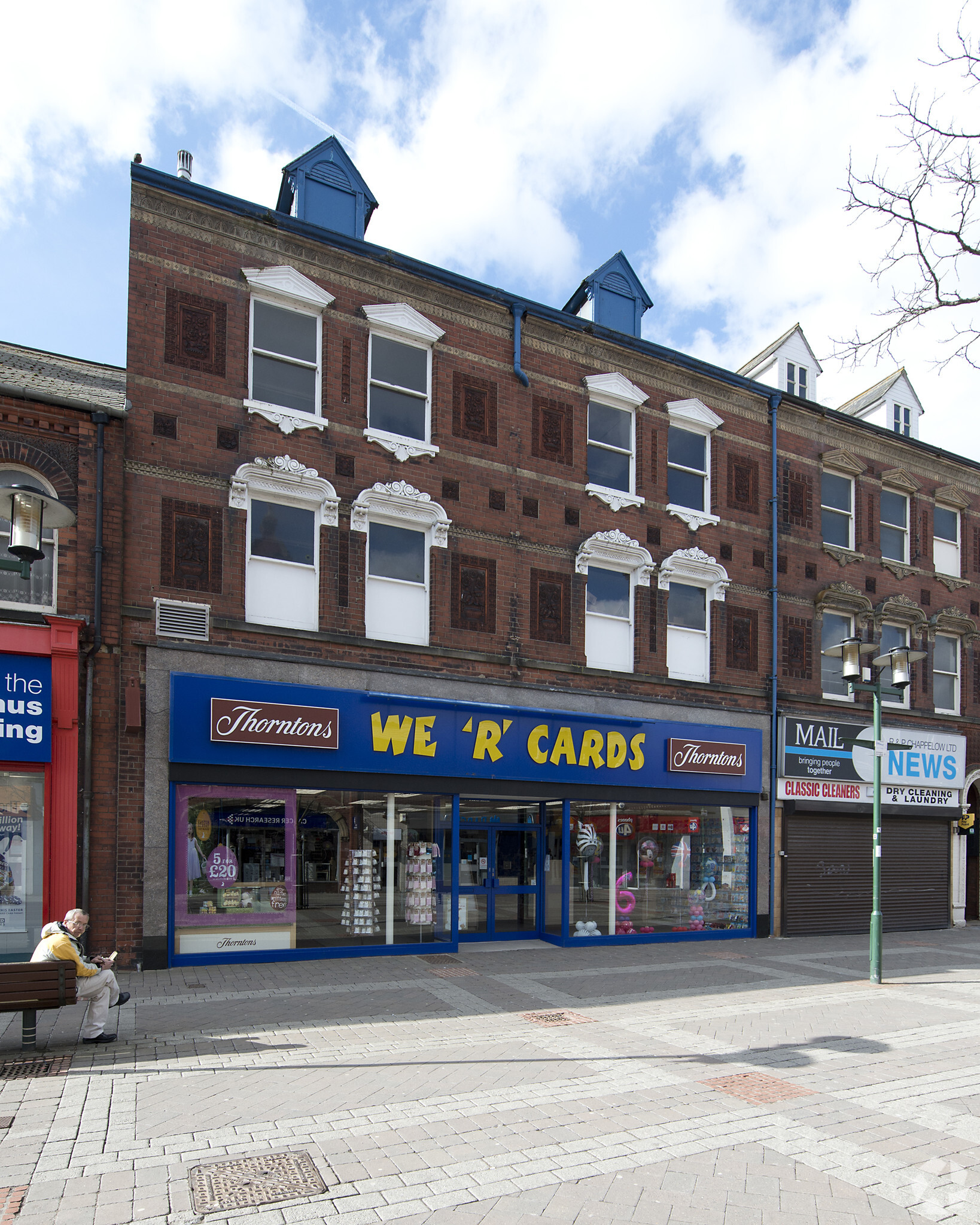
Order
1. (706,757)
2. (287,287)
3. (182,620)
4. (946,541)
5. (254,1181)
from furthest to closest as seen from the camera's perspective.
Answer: (946,541)
(706,757)
(287,287)
(182,620)
(254,1181)

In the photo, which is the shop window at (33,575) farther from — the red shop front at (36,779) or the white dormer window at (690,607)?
the white dormer window at (690,607)

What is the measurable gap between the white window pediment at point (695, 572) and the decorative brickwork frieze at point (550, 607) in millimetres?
2295

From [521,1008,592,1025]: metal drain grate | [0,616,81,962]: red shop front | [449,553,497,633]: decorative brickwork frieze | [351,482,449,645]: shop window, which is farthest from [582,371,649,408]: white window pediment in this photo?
[521,1008,592,1025]: metal drain grate

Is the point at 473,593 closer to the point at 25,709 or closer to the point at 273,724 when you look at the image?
the point at 273,724

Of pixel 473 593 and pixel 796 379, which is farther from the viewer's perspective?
pixel 796 379

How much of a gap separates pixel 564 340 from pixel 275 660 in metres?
Answer: 8.50

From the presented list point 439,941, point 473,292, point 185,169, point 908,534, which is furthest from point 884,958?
point 185,169

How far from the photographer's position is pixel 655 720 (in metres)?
17.2

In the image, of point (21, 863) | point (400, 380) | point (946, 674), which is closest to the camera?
point (21, 863)

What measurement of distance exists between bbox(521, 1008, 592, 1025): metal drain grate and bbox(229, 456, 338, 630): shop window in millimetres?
6735

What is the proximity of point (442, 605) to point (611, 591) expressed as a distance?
3871mm

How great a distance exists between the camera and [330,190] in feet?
52.1

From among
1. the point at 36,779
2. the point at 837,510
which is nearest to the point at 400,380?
the point at 36,779

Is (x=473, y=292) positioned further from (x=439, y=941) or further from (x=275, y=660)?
(x=439, y=941)
